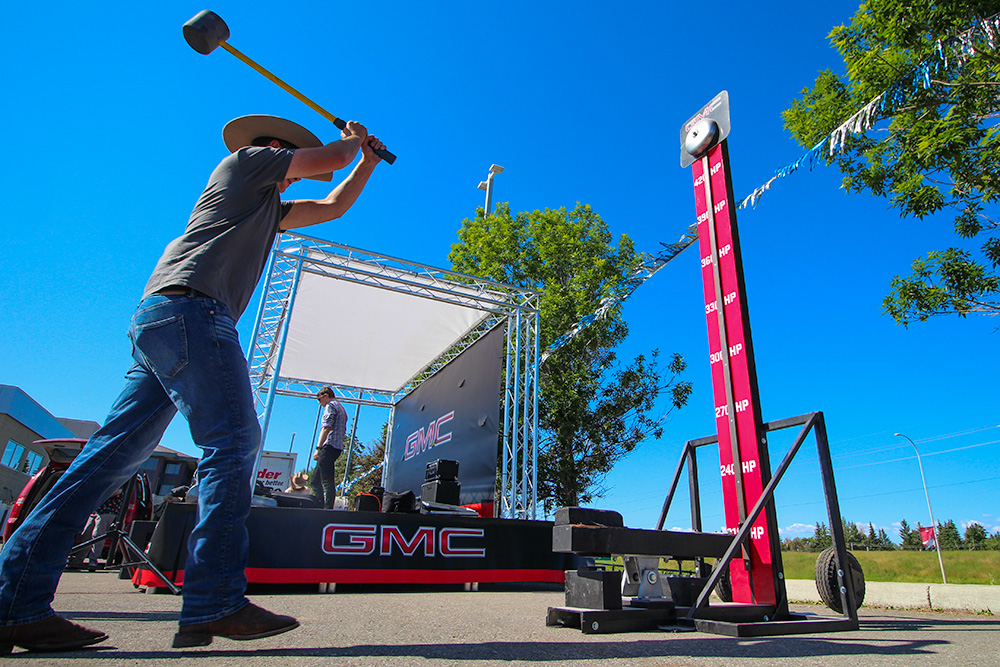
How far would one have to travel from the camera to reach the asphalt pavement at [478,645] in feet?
4.99

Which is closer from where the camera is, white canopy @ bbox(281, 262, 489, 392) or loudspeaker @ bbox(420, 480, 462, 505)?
loudspeaker @ bbox(420, 480, 462, 505)

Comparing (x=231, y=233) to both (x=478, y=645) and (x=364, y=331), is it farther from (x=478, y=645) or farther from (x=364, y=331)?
(x=364, y=331)

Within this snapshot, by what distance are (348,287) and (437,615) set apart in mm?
6955

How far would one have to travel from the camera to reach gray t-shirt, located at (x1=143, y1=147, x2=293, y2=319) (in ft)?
5.54

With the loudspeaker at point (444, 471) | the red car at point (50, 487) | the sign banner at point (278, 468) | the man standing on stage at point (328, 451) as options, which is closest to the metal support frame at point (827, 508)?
the loudspeaker at point (444, 471)

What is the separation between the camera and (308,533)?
195 inches

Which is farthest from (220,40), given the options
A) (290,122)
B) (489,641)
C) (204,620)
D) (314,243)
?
(314,243)

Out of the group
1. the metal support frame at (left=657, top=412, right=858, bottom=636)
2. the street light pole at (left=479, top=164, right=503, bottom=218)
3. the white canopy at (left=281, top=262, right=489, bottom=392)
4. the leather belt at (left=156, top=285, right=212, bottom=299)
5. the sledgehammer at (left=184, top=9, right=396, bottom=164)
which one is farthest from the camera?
the street light pole at (left=479, top=164, right=503, bottom=218)

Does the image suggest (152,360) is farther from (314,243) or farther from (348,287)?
(348,287)

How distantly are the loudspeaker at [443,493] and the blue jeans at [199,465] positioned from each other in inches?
201

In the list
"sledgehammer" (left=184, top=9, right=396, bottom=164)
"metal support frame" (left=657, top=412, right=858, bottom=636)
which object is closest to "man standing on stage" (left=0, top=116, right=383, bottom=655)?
"sledgehammer" (left=184, top=9, right=396, bottom=164)

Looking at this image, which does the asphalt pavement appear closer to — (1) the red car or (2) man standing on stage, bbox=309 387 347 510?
(1) the red car

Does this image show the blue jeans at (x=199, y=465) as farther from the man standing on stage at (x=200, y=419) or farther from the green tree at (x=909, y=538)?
the green tree at (x=909, y=538)

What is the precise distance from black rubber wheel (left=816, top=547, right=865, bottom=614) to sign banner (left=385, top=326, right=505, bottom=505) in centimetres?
511
